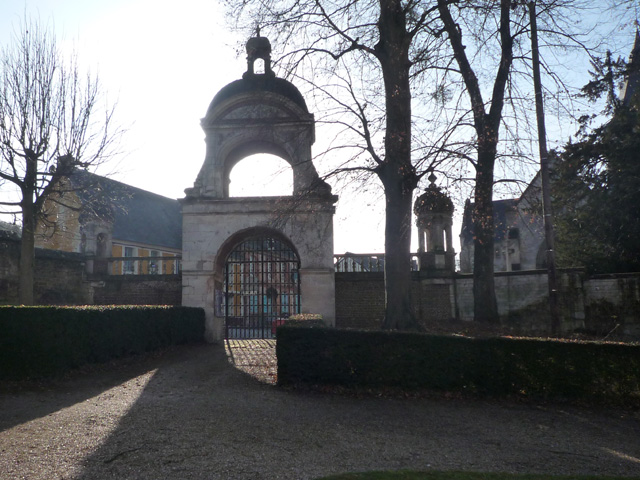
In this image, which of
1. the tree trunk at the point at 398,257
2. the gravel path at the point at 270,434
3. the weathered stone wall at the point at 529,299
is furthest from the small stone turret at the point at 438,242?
the gravel path at the point at 270,434

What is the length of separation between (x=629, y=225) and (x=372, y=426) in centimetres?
1226

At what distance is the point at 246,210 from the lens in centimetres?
1455

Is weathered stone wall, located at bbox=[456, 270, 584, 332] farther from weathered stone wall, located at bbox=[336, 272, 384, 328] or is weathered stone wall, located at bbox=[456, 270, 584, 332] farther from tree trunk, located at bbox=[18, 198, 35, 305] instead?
tree trunk, located at bbox=[18, 198, 35, 305]

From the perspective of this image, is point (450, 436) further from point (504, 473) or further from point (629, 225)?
point (629, 225)

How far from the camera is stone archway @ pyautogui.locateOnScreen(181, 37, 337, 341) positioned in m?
14.3

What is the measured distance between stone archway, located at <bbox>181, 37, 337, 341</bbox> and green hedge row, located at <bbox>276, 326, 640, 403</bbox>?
5.96 metres

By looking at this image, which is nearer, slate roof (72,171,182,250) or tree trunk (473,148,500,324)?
tree trunk (473,148,500,324)

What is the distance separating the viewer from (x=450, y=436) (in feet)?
18.8

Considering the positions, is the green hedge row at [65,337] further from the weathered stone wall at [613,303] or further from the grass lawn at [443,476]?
the weathered stone wall at [613,303]

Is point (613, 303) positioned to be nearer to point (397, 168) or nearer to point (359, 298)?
point (359, 298)

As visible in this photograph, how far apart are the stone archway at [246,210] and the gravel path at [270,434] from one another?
19.8 feet

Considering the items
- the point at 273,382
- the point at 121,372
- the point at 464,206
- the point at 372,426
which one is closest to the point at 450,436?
the point at 372,426

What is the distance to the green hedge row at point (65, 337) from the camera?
8.26 meters

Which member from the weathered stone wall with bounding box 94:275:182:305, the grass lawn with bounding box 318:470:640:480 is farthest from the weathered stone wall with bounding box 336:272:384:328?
the grass lawn with bounding box 318:470:640:480
